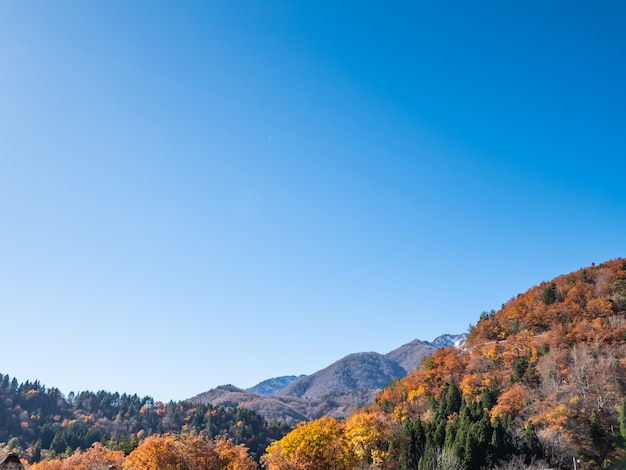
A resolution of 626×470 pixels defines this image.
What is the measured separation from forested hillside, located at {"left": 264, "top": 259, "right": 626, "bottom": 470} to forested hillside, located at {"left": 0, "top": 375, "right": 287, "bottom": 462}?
235 ft

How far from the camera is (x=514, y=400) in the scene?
2611 inches

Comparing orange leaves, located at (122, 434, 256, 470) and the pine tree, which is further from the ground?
orange leaves, located at (122, 434, 256, 470)

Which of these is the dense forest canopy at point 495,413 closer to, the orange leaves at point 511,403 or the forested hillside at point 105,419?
the orange leaves at point 511,403

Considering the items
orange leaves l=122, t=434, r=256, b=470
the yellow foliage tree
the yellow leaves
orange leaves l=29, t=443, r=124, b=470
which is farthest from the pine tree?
orange leaves l=29, t=443, r=124, b=470

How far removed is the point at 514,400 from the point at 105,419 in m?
140

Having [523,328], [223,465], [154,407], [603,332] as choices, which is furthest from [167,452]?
[154,407]

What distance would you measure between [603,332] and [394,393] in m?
36.9

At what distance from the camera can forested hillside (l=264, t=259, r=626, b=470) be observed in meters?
50.7

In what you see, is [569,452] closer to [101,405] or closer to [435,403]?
[435,403]

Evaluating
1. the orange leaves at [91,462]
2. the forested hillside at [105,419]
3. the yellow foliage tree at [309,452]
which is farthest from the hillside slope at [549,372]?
the forested hillside at [105,419]

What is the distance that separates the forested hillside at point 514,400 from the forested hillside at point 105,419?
2817 inches

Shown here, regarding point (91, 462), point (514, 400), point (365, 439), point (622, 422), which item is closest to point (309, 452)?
point (365, 439)

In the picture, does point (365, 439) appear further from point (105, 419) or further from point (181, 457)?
point (105, 419)

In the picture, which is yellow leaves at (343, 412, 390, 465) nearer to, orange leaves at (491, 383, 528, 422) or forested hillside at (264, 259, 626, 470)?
forested hillside at (264, 259, 626, 470)
